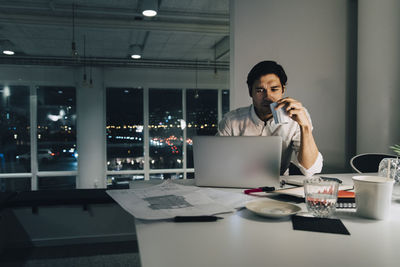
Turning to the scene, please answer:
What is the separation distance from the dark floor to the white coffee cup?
1.91 m

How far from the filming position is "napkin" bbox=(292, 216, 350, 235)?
881 mm

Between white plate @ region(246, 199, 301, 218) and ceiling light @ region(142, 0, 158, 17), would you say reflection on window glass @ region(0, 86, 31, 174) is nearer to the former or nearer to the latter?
ceiling light @ region(142, 0, 158, 17)

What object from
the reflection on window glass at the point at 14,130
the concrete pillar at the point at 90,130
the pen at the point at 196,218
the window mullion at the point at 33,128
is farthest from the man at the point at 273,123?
the reflection on window glass at the point at 14,130

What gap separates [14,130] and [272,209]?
8.46 metres

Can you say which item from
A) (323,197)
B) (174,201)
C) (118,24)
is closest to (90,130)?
(118,24)

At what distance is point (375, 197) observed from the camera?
0.98 metres

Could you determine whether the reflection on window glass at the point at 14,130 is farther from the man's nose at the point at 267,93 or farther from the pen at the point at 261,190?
the pen at the point at 261,190

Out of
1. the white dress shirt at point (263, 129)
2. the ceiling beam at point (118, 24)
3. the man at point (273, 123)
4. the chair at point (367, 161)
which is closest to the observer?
the man at point (273, 123)

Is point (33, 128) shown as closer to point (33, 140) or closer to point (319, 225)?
point (33, 140)

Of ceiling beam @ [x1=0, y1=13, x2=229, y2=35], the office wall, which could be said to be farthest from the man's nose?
ceiling beam @ [x1=0, y1=13, x2=229, y2=35]

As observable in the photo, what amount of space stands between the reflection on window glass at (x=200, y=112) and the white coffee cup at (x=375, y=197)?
7.61 m

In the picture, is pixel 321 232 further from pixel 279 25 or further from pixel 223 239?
pixel 279 25

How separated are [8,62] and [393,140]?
25.3 feet

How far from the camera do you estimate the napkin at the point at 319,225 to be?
34.7 inches
